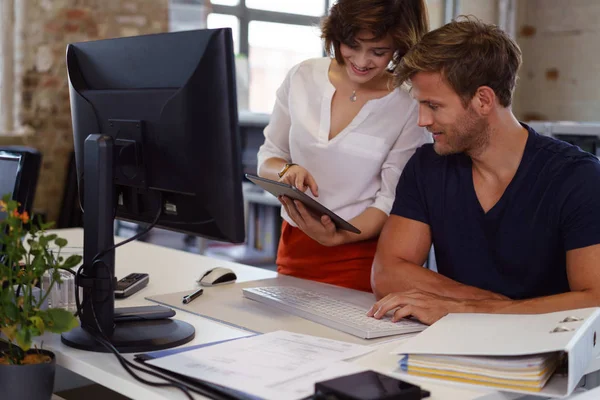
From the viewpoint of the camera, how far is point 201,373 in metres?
1.06

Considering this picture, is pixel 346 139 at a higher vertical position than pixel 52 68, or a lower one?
lower

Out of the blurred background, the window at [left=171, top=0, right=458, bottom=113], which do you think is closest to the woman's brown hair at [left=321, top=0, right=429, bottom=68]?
the blurred background

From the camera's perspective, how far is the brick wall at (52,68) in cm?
453

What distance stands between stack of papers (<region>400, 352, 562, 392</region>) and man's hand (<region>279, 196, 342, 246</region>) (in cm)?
61

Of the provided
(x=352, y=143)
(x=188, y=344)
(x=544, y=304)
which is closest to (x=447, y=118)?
(x=352, y=143)

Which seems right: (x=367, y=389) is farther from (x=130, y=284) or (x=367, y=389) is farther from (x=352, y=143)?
(x=352, y=143)

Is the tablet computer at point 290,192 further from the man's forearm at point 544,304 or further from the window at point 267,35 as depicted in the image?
the window at point 267,35

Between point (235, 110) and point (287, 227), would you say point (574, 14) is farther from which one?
point (235, 110)

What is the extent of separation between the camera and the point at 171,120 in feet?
4.05

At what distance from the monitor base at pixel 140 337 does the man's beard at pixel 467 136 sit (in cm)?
69

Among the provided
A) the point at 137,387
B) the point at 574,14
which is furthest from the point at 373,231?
the point at 574,14

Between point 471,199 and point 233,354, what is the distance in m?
0.76

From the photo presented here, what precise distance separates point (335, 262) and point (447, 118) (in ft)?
1.72

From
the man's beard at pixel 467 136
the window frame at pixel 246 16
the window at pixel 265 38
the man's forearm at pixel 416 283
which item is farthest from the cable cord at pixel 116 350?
the window frame at pixel 246 16
